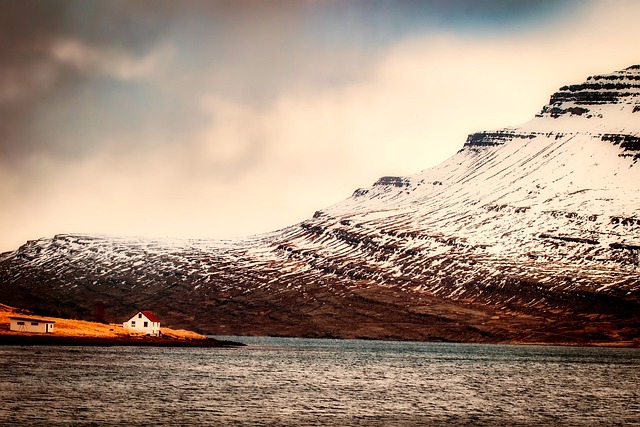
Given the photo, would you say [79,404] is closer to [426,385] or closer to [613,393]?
[426,385]

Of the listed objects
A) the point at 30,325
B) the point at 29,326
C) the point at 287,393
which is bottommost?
the point at 287,393

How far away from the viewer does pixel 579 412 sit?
10981 centimetres

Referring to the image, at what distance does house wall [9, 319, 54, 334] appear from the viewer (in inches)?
7623

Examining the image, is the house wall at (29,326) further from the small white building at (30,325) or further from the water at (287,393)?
the water at (287,393)

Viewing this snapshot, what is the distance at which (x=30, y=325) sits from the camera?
641ft

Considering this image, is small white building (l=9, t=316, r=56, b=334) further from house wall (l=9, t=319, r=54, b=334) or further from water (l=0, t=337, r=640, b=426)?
water (l=0, t=337, r=640, b=426)

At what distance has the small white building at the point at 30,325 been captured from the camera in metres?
194

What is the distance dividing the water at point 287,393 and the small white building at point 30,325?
10960mm

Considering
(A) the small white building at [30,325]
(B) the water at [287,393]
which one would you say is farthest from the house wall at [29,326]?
(B) the water at [287,393]

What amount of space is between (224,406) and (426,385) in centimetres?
3943

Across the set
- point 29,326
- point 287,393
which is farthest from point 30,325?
point 287,393

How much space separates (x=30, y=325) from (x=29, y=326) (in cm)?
24

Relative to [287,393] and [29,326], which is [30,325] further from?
[287,393]

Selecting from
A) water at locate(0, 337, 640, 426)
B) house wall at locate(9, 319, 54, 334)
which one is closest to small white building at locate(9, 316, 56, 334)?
house wall at locate(9, 319, 54, 334)
